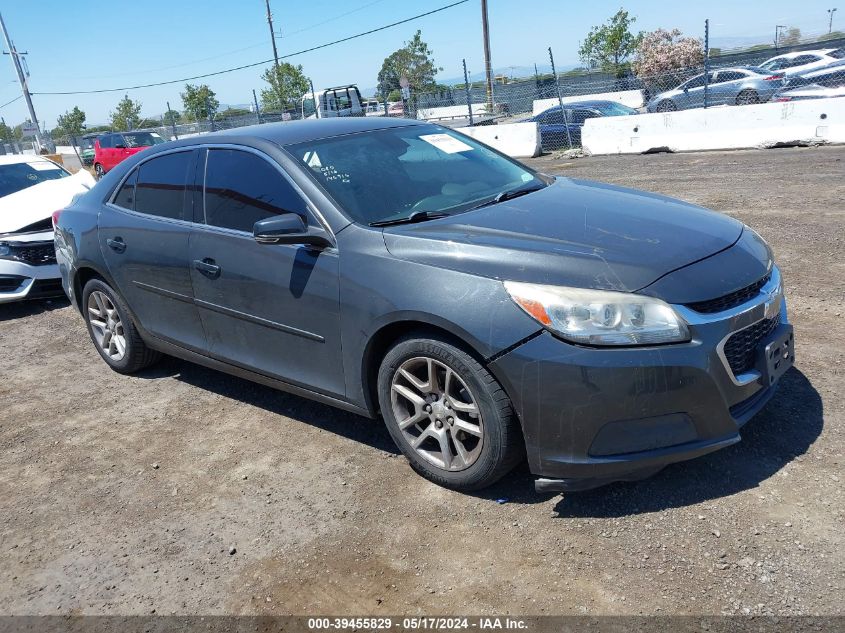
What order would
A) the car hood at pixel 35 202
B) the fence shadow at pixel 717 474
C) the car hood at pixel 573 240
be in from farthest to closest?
the car hood at pixel 35 202, the fence shadow at pixel 717 474, the car hood at pixel 573 240

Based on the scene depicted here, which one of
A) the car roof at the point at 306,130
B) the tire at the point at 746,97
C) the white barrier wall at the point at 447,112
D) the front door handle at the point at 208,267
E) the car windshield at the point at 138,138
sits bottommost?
the tire at the point at 746,97

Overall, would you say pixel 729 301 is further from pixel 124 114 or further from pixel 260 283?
pixel 124 114

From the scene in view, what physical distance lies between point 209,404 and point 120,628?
6.75ft

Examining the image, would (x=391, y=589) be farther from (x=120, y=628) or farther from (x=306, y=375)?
(x=306, y=375)

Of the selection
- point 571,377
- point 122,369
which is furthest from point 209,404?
point 571,377

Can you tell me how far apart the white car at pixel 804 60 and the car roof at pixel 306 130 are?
20.6m

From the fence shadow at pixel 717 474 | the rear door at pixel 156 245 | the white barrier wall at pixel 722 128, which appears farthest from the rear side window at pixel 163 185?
the white barrier wall at pixel 722 128

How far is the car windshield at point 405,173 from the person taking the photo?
3.58 m

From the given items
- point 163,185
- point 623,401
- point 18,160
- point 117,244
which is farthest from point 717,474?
point 18,160

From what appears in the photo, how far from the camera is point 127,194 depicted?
15.6 ft

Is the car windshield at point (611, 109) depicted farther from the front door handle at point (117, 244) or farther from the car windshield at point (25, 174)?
the front door handle at point (117, 244)

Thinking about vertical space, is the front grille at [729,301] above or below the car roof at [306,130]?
below

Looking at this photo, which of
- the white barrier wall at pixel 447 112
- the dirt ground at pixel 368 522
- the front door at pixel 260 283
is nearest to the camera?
the dirt ground at pixel 368 522

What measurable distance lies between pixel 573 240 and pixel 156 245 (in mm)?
2632
